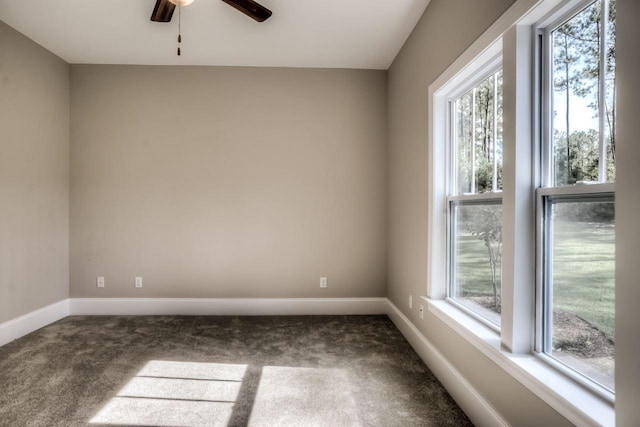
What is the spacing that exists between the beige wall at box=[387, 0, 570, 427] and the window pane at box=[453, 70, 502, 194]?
273mm

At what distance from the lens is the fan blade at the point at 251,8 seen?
2.25m

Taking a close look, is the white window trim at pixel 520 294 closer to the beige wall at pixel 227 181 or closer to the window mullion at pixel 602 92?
the window mullion at pixel 602 92

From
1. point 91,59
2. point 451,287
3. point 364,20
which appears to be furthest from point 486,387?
point 91,59

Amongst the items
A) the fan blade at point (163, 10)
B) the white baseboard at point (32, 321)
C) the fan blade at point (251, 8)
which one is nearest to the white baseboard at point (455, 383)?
the fan blade at point (251, 8)

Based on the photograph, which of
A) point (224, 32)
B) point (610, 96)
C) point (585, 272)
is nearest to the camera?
point (610, 96)

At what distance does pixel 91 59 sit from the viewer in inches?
154

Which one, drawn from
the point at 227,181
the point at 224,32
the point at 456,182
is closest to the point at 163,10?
the point at 224,32

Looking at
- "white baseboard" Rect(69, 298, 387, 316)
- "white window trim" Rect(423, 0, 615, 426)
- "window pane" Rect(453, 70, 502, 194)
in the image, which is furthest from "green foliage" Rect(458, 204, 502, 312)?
"white baseboard" Rect(69, 298, 387, 316)

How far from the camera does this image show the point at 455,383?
2.26 meters

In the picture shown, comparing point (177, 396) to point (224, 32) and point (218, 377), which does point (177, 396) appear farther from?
point (224, 32)

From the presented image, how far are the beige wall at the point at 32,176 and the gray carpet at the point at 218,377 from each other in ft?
1.68

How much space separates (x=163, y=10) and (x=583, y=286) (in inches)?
107

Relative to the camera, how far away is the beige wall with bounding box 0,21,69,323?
10.5 ft

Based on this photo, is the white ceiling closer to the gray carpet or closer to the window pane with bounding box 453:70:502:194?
the window pane with bounding box 453:70:502:194
